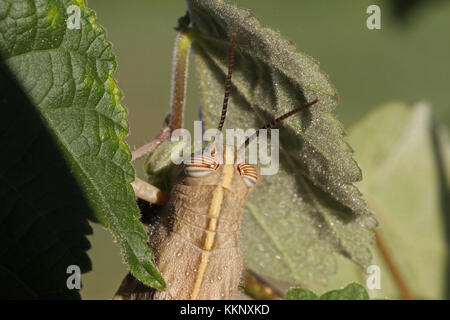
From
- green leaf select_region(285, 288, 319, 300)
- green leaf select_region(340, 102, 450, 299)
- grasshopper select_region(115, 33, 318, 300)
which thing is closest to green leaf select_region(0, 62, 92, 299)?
grasshopper select_region(115, 33, 318, 300)

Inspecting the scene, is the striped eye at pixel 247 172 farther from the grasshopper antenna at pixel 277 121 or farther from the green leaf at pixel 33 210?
the green leaf at pixel 33 210

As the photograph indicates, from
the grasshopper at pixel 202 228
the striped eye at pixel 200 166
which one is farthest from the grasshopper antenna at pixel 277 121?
the striped eye at pixel 200 166

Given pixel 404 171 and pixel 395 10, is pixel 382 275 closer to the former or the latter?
pixel 404 171

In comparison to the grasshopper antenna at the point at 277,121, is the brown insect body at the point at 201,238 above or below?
below

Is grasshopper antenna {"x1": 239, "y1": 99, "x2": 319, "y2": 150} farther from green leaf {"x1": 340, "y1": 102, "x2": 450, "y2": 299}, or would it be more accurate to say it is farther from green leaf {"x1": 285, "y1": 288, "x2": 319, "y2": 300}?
green leaf {"x1": 340, "y1": 102, "x2": 450, "y2": 299}

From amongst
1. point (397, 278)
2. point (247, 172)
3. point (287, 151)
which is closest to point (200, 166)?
point (247, 172)

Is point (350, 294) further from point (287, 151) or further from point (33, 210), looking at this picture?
point (33, 210)
